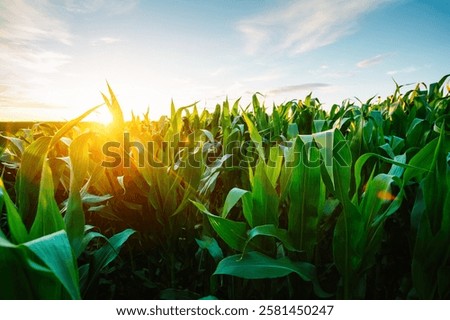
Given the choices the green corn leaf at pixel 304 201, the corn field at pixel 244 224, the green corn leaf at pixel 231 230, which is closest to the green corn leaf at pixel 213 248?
the corn field at pixel 244 224

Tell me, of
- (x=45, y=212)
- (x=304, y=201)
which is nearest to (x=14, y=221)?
(x=45, y=212)

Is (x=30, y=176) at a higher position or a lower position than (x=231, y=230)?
higher

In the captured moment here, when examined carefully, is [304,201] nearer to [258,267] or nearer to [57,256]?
[258,267]

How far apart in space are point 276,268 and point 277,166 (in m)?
0.31

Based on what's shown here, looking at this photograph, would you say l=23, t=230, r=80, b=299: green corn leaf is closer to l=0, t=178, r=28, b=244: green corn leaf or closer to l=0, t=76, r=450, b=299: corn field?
l=0, t=76, r=450, b=299: corn field

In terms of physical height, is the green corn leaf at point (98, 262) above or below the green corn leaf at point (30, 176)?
below

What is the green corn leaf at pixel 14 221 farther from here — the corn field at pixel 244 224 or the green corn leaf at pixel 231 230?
the green corn leaf at pixel 231 230

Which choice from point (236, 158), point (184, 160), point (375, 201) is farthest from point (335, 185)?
point (236, 158)

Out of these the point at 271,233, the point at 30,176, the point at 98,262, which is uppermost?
the point at 30,176

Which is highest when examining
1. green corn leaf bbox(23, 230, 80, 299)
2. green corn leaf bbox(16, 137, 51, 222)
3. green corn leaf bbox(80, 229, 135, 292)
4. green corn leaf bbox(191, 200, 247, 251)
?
green corn leaf bbox(16, 137, 51, 222)

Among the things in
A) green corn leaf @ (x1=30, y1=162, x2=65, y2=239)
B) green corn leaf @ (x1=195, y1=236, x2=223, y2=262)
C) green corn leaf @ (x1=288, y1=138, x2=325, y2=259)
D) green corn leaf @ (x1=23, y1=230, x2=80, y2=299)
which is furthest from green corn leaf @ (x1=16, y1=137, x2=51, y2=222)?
green corn leaf @ (x1=288, y1=138, x2=325, y2=259)

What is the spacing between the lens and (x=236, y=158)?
1672 mm

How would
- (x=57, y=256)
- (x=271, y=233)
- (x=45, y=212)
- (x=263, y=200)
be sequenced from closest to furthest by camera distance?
(x=57, y=256)
(x=45, y=212)
(x=271, y=233)
(x=263, y=200)

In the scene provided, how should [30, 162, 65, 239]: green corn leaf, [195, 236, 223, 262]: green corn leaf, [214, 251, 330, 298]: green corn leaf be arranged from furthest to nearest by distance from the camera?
[195, 236, 223, 262]: green corn leaf < [214, 251, 330, 298]: green corn leaf < [30, 162, 65, 239]: green corn leaf
